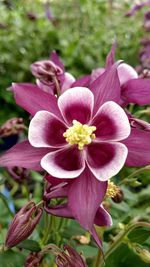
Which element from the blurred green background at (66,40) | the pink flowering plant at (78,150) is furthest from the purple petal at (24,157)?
the blurred green background at (66,40)

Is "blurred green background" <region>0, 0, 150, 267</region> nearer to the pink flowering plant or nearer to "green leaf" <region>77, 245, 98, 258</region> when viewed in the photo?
"green leaf" <region>77, 245, 98, 258</region>

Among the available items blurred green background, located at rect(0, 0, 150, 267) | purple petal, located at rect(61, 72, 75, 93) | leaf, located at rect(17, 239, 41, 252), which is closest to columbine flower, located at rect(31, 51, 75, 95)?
purple petal, located at rect(61, 72, 75, 93)

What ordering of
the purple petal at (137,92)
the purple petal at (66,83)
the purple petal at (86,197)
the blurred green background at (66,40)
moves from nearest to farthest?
the purple petal at (86,197) → the purple petal at (137,92) → the purple petal at (66,83) → the blurred green background at (66,40)

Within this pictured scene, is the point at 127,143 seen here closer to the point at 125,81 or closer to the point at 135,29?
the point at 125,81

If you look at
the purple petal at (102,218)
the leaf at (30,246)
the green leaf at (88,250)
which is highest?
the purple petal at (102,218)

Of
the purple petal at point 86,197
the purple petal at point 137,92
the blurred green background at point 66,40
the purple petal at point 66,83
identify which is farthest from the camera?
the blurred green background at point 66,40

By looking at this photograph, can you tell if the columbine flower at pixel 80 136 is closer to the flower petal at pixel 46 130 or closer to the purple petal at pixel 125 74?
the flower petal at pixel 46 130
